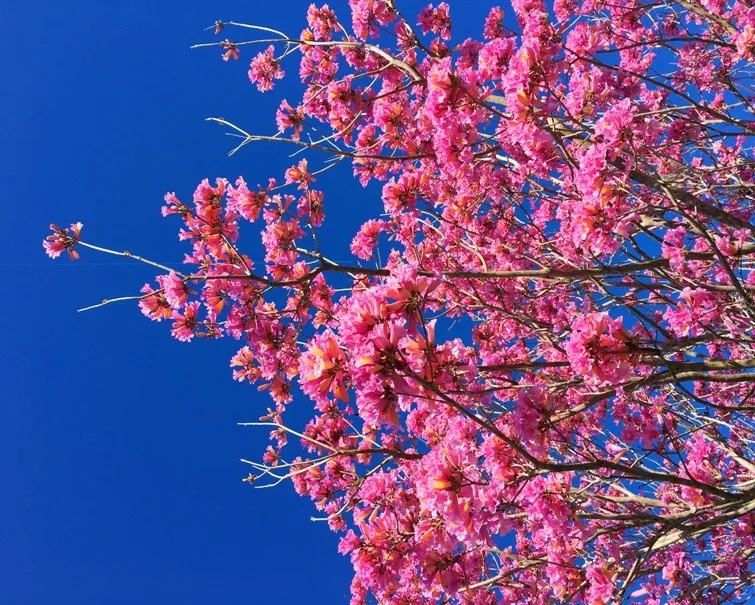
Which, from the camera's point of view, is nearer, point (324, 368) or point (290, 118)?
point (324, 368)

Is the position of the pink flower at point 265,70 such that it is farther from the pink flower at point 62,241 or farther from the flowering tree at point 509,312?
the pink flower at point 62,241

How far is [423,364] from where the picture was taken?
79.0 inches

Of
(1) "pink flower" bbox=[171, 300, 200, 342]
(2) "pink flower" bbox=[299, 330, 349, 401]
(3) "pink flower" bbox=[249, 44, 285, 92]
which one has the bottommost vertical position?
(2) "pink flower" bbox=[299, 330, 349, 401]

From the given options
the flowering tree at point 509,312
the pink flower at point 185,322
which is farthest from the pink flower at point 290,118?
the pink flower at point 185,322

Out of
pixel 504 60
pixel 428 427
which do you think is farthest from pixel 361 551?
pixel 504 60

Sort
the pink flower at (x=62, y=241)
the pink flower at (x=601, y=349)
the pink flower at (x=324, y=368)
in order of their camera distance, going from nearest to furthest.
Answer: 1. the pink flower at (x=324, y=368)
2. the pink flower at (x=601, y=349)
3. the pink flower at (x=62, y=241)

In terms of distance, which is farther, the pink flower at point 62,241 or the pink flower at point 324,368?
the pink flower at point 62,241

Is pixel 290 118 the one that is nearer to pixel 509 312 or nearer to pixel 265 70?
pixel 265 70

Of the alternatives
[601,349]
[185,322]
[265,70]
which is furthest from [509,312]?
[265,70]

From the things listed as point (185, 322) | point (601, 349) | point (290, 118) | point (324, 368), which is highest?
point (290, 118)

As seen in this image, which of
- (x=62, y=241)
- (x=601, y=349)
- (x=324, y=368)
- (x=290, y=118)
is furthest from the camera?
(x=290, y=118)

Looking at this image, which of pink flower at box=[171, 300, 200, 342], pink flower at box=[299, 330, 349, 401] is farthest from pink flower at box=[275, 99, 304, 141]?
pink flower at box=[299, 330, 349, 401]

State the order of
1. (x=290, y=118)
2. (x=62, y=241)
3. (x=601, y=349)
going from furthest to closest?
(x=290, y=118), (x=62, y=241), (x=601, y=349)

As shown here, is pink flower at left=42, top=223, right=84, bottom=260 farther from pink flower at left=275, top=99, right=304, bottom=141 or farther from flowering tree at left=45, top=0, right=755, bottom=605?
pink flower at left=275, top=99, right=304, bottom=141
